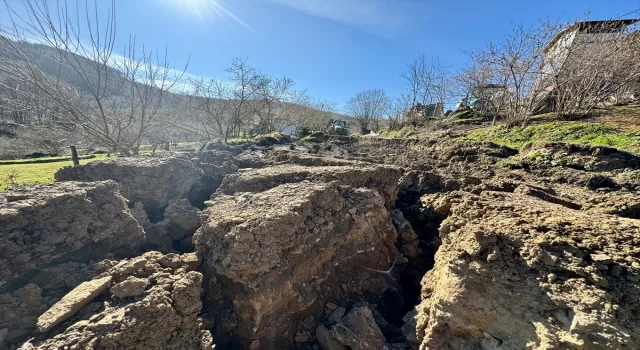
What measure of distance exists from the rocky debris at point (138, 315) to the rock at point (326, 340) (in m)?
0.85

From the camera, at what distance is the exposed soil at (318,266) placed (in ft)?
4.92

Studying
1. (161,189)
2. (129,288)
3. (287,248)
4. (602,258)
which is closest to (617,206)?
(602,258)

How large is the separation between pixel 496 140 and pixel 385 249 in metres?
5.98

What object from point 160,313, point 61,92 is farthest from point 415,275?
point 61,92

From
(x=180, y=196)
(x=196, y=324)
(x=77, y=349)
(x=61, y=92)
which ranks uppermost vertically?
(x=61, y=92)

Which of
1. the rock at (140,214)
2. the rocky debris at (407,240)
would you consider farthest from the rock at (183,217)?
the rocky debris at (407,240)

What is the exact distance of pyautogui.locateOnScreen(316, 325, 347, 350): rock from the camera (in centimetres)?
205

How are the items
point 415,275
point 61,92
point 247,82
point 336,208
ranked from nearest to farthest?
point 336,208
point 415,275
point 61,92
point 247,82

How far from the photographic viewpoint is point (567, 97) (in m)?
8.34

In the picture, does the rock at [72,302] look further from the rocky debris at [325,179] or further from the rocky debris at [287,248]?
the rocky debris at [325,179]

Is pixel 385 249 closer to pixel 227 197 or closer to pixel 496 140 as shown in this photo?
pixel 227 197

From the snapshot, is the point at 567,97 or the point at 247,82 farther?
the point at 247,82

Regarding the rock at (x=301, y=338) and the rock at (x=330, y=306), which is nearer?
the rock at (x=301, y=338)

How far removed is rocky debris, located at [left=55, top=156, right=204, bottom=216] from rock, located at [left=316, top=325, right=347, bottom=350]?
2566mm
